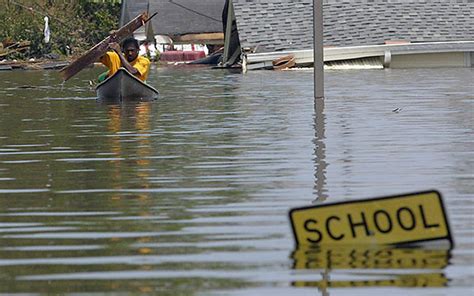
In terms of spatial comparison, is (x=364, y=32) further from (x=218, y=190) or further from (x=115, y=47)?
(x=218, y=190)

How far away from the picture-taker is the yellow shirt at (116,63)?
31.5m

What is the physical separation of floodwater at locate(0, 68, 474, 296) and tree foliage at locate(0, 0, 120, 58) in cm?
5126

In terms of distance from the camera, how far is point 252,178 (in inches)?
593

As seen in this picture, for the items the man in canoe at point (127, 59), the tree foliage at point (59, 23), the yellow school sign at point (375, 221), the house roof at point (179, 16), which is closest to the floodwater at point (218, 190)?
the yellow school sign at point (375, 221)

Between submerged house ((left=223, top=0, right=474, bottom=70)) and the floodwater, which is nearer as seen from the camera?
the floodwater

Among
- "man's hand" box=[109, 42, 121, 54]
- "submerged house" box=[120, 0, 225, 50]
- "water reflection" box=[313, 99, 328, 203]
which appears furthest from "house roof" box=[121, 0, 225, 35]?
Result: "water reflection" box=[313, 99, 328, 203]

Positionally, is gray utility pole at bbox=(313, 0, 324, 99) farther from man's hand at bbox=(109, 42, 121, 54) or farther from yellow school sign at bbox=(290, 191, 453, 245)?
yellow school sign at bbox=(290, 191, 453, 245)

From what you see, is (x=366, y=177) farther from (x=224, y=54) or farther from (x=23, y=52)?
(x=23, y=52)

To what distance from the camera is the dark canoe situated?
31.2 metres

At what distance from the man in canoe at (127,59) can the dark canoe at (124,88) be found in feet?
1.08

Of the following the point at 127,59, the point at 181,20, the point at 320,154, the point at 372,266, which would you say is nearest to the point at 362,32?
the point at 181,20

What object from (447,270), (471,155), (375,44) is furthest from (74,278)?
(375,44)

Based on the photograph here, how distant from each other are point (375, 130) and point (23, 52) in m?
58.5

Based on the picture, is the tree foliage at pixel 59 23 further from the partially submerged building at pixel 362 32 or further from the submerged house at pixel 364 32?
the submerged house at pixel 364 32
